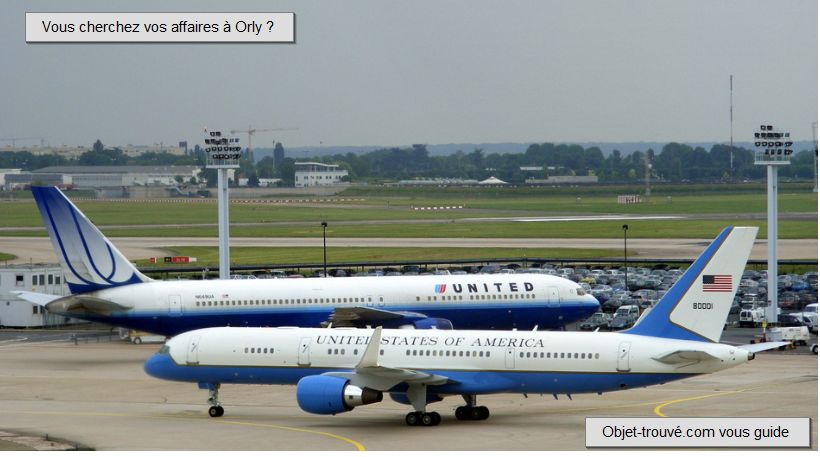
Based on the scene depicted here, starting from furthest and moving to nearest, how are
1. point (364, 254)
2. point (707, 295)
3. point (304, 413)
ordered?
point (364, 254)
point (304, 413)
point (707, 295)

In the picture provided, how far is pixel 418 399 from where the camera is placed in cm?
4544

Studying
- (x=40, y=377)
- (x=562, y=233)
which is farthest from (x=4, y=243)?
(x=40, y=377)

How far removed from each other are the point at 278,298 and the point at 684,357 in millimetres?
30090

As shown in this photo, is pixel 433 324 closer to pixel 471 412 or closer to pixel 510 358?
pixel 471 412

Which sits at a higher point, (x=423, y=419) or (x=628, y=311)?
(x=423, y=419)

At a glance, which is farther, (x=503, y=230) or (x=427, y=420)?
(x=503, y=230)

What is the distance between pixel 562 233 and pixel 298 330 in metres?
120

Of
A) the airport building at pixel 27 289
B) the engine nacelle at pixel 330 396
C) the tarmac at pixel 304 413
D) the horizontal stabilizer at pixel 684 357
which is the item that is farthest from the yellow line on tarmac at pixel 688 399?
the airport building at pixel 27 289

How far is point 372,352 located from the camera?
4347 cm

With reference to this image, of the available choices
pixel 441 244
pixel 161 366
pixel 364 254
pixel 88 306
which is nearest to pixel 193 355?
pixel 161 366

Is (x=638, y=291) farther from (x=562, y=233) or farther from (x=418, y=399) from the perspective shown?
(x=562, y=233)

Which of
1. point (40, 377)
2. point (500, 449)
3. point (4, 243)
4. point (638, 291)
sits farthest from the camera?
point (4, 243)
